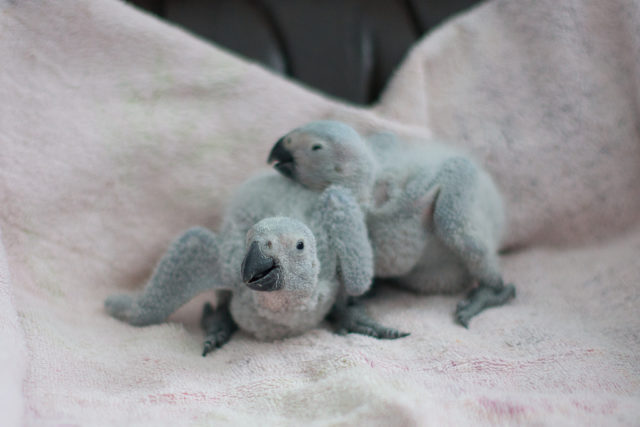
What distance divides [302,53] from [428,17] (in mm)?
310

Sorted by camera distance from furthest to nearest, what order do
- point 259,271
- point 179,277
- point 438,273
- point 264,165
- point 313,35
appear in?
point 313,35 < point 264,165 < point 438,273 < point 179,277 < point 259,271

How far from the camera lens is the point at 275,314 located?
687 mm

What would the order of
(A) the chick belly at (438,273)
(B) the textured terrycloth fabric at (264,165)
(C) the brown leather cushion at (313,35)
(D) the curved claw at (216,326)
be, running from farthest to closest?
(C) the brown leather cushion at (313,35) → (A) the chick belly at (438,273) → (D) the curved claw at (216,326) → (B) the textured terrycloth fabric at (264,165)

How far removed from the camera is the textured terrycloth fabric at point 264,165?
0.58 meters

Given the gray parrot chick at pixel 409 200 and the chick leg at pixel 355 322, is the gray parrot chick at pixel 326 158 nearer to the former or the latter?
the gray parrot chick at pixel 409 200

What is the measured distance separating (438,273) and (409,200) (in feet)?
0.50

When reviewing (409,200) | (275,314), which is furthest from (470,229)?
(275,314)

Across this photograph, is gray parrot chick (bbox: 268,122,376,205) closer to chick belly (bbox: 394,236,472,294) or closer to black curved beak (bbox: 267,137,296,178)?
black curved beak (bbox: 267,137,296,178)

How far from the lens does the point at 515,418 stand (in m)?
0.53

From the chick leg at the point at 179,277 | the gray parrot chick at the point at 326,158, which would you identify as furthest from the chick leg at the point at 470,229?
the chick leg at the point at 179,277

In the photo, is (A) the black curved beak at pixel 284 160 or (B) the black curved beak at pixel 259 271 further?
(A) the black curved beak at pixel 284 160

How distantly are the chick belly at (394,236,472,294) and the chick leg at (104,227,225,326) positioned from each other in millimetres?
331

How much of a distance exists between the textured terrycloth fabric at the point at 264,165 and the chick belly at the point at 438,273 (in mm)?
24

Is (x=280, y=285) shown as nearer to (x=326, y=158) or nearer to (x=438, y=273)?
(x=326, y=158)
